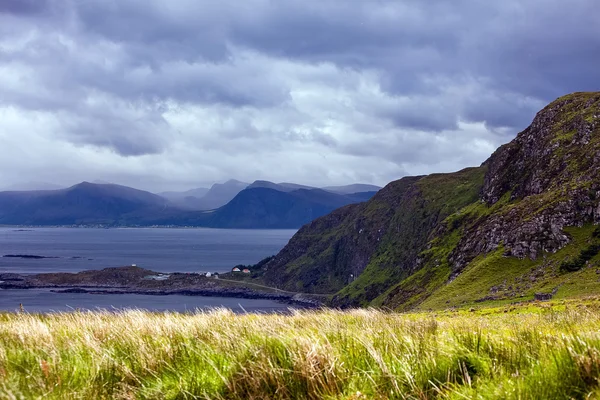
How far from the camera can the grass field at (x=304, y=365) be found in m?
6.49

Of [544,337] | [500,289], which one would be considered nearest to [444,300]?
[500,289]

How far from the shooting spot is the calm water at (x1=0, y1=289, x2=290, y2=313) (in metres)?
159

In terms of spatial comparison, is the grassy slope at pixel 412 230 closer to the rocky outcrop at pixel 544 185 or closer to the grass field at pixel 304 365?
the rocky outcrop at pixel 544 185

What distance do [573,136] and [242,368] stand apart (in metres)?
119

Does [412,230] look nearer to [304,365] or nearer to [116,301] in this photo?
[116,301]

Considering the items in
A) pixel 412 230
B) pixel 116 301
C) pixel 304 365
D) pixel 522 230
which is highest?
pixel 304 365

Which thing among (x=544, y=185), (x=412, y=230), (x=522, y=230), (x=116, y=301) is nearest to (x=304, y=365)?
(x=522, y=230)

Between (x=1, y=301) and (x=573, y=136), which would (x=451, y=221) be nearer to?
(x=573, y=136)

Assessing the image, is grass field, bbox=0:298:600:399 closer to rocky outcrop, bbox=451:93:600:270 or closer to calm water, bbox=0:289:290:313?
rocky outcrop, bbox=451:93:600:270

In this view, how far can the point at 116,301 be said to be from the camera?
595 feet

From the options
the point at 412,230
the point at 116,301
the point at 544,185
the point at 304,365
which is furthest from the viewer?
the point at 412,230

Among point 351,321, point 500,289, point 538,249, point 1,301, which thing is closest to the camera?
point 351,321

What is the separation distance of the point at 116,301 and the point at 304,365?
189 m

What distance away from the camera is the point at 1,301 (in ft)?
512
